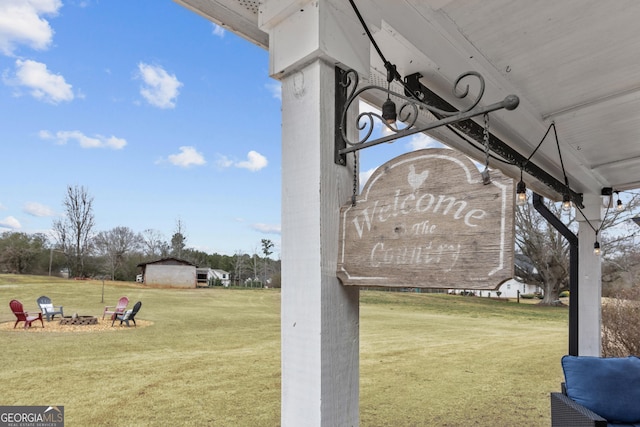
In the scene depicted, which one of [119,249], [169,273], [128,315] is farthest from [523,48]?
[119,249]

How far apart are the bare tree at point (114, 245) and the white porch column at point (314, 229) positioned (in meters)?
17.9

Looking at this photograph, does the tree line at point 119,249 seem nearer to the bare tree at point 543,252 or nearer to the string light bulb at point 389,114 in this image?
the bare tree at point 543,252

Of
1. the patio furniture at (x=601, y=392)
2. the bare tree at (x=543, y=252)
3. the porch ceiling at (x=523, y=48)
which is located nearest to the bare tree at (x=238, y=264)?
the bare tree at (x=543, y=252)

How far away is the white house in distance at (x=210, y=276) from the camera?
19750 millimetres

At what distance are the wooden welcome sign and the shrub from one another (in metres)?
4.65

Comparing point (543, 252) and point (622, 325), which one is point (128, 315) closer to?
point (622, 325)

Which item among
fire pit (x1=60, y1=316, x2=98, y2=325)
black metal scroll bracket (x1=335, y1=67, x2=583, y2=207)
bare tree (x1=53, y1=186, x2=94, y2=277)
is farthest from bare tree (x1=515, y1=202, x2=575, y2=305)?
bare tree (x1=53, y1=186, x2=94, y2=277)

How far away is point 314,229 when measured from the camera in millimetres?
792

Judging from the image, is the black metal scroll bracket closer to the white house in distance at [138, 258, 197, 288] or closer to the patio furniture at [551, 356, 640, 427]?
the patio furniture at [551, 356, 640, 427]

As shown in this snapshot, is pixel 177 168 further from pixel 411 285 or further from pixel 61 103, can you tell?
pixel 411 285

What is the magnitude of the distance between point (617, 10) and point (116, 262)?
61.0 feet

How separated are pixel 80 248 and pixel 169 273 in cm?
376

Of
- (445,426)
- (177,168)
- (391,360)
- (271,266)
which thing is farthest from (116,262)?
(445,426)

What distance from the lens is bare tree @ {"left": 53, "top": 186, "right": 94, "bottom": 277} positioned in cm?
1548
